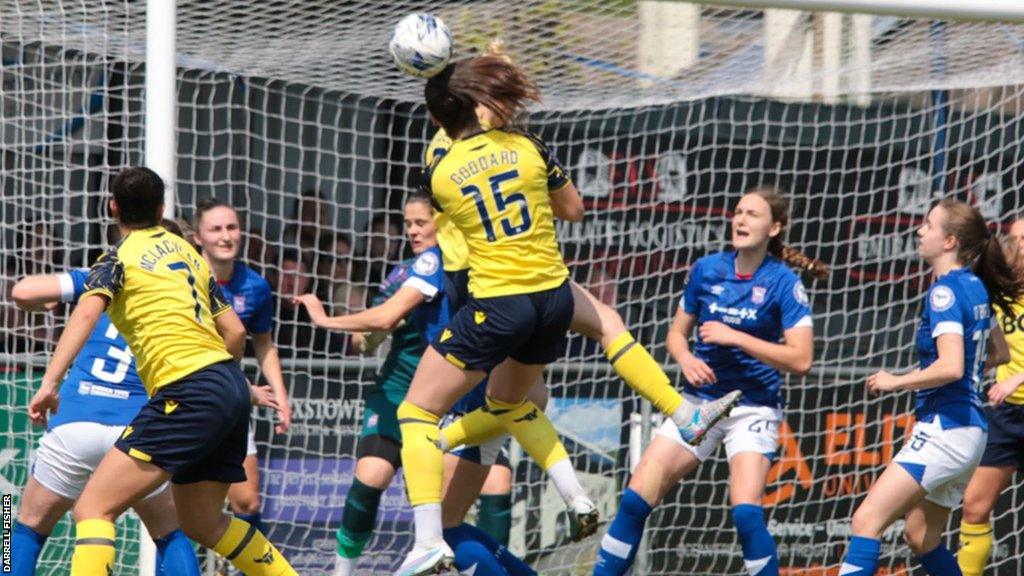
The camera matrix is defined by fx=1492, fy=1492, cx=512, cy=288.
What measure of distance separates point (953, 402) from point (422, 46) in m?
2.74

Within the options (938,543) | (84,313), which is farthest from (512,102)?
(938,543)

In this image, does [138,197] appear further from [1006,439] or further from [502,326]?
[1006,439]

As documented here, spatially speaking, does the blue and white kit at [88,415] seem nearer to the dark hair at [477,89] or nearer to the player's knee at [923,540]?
the dark hair at [477,89]

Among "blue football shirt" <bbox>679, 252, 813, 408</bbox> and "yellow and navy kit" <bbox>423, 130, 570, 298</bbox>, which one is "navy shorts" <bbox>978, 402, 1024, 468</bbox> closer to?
"blue football shirt" <bbox>679, 252, 813, 408</bbox>

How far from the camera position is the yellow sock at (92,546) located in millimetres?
5426

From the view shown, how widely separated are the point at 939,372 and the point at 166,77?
375 cm

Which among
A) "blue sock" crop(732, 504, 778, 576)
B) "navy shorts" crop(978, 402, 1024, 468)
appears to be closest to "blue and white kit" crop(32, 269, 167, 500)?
"blue sock" crop(732, 504, 778, 576)

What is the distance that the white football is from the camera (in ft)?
18.8

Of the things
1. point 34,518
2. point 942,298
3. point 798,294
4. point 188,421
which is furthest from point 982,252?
point 34,518

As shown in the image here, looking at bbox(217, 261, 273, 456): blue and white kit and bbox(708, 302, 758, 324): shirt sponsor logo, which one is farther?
bbox(217, 261, 273, 456): blue and white kit

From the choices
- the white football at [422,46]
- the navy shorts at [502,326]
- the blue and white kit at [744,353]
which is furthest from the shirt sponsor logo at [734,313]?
the white football at [422,46]

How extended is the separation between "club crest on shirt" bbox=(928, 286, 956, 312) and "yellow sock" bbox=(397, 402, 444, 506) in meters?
2.19

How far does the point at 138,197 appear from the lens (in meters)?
5.60

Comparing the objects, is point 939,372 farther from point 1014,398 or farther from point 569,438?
point 569,438
